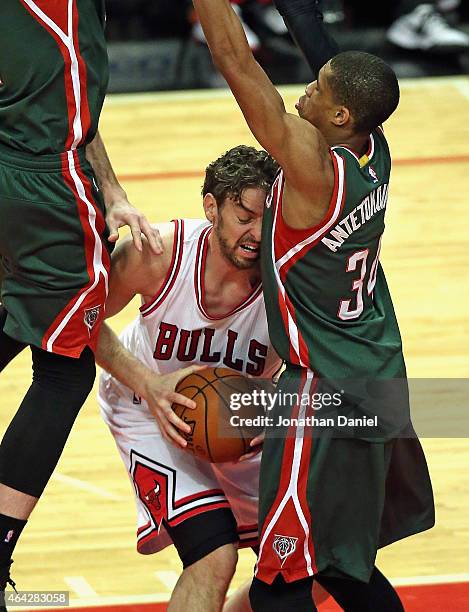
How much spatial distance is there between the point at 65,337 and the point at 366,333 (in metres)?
0.86

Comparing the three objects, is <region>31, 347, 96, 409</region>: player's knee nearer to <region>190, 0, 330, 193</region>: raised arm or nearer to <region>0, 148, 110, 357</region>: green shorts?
<region>0, 148, 110, 357</region>: green shorts

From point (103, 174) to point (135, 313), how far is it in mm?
2832

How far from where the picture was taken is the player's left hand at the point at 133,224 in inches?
148

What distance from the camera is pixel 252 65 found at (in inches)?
129

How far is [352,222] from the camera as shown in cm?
343

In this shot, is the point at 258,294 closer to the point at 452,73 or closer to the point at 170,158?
the point at 170,158

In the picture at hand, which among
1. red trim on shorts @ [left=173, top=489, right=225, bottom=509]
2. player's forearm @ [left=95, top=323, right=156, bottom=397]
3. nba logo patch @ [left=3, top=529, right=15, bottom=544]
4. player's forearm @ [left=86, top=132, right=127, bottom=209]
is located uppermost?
player's forearm @ [left=86, top=132, right=127, bottom=209]

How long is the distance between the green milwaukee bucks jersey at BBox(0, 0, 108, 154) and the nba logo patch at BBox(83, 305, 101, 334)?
1.53 ft

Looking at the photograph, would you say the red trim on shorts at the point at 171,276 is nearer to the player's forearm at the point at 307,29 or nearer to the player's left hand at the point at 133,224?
the player's left hand at the point at 133,224

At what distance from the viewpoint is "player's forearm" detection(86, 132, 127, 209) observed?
12.9ft

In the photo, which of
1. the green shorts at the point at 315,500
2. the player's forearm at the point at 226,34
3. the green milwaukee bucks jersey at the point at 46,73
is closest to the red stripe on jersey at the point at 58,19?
the green milwaukee bucks jersey at the point at 46,73

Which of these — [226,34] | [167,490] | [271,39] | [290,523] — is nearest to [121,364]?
[167,490]

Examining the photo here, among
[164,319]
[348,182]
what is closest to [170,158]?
[164,319]

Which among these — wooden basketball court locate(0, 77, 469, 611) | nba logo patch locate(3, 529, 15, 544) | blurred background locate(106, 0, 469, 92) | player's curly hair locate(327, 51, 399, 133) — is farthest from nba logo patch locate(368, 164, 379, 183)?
blurred background locate(106, 0, 469, 92)
